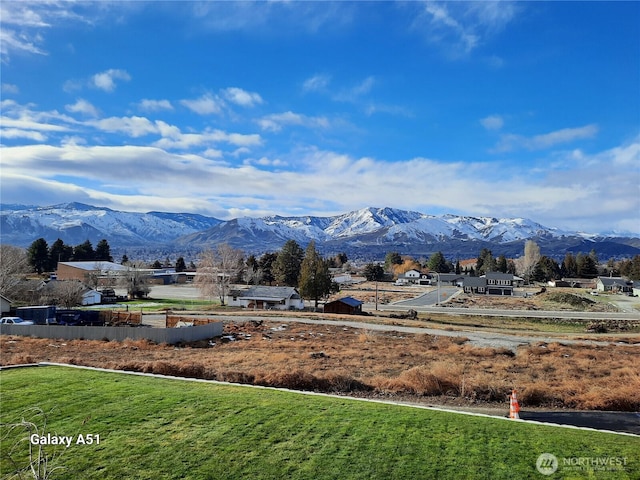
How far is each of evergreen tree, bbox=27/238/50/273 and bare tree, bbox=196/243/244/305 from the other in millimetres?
47113

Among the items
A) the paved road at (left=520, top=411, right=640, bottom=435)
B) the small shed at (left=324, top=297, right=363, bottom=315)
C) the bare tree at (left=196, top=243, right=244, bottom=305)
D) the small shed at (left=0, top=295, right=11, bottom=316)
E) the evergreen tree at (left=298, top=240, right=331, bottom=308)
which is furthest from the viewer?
the bare tree at (left=196, top=243, right=244, bottom=305)

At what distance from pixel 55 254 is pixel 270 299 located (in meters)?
68.7

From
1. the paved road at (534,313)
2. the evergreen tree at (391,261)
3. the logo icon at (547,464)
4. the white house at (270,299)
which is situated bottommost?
the paved road at (534,313)

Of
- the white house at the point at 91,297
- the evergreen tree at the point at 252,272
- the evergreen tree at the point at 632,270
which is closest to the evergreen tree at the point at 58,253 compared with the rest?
the evergreen tree at the point at 252,272

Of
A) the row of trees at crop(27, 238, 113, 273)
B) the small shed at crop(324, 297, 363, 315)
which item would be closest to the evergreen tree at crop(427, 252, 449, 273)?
the small shed at crop(324, 297, 363, 315)

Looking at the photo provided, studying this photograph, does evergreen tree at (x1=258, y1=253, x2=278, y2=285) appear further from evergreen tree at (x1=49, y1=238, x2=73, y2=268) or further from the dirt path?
evergreen tree at (x1=49, y1=238, x2=73, y2=268)

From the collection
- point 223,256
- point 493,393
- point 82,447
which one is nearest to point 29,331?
point 82,447

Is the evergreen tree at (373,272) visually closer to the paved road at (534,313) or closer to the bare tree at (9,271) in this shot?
the paved road at (534,313)

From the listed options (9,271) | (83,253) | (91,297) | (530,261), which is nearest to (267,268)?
(91,297)

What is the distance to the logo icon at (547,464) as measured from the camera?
7.95 m

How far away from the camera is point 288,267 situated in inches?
3258

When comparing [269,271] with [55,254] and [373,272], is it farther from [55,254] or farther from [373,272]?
[55,254]

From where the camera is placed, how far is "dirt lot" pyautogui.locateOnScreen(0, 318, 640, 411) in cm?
1577

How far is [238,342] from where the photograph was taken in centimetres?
3189
